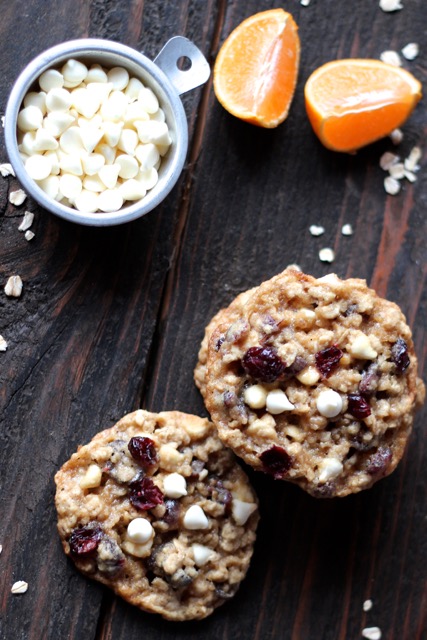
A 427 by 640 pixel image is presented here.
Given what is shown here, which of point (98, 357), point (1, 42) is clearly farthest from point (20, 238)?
point (1, 42)

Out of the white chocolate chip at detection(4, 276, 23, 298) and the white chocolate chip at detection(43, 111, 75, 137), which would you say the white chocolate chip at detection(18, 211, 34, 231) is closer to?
the white chocolate chip at detection(4, 276, 23, 298)

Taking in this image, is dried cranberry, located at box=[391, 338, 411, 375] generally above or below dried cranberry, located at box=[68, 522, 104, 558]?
above

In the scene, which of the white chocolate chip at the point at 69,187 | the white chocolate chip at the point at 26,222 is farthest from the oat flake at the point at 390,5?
the white chocolate chip at the point at 26,222

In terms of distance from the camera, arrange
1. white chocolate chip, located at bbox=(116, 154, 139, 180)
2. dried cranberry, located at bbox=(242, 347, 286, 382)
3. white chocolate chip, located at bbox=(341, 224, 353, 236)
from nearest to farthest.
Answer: dried cranberry, located at bbox=(242, 347, 286, 382) → white chocolate chip, located at bbox=(116, 154, 139, 180) → white chocolate chip, located at bbox=(341, 224, 353, 236)

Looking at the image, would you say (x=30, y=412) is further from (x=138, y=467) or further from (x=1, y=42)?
(x=1, y=42)

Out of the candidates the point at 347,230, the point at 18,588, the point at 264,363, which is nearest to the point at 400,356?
the point at 264,363

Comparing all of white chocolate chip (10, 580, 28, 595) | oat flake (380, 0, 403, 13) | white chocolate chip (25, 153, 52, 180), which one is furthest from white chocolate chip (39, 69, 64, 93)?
white chocolate chip (10, 580, 28, 595)
